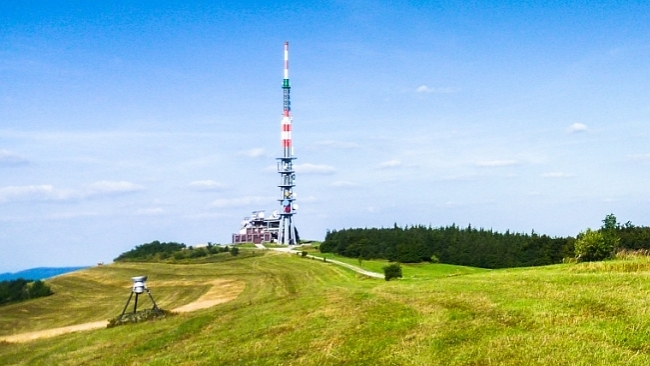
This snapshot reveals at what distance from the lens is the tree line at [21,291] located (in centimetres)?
9256

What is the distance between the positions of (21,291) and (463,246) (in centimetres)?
9127

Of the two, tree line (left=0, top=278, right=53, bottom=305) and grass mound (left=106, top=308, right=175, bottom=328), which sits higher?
grass mound (left=106, top=308, right=175, bottom=328)

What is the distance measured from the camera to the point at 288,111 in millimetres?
154000

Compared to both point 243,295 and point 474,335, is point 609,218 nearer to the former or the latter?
point 243,295

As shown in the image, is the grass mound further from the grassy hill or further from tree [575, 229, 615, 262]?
tree [575, 229, 615, 262]

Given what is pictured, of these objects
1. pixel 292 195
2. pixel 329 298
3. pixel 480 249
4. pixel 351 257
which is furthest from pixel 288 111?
pixel 329 298

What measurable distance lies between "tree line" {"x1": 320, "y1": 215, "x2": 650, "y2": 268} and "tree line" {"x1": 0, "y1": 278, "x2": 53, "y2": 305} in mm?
68789

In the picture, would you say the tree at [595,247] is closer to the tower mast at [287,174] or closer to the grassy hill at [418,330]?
the grassy hill at [418,330]

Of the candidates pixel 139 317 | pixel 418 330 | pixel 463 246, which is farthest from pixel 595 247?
pixel 463 246

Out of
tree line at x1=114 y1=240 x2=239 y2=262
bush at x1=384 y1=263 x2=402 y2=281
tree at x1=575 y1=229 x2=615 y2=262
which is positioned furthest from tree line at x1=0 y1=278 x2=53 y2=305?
tree at x1=575 y1=229 x2=615 y2=262

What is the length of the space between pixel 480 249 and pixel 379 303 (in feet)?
342

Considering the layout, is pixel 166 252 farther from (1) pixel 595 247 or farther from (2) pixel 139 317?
(1) pixel 595 247

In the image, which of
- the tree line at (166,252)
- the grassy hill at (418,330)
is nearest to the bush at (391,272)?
the grassy hill at (418,330)

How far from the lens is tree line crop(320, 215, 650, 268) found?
10756 cm
